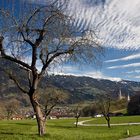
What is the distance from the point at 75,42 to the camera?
126 feet

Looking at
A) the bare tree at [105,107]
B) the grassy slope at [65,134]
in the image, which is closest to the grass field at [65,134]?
the grassy slope at [65,134]

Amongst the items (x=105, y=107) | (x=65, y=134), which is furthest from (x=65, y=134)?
(x=105, y=107)

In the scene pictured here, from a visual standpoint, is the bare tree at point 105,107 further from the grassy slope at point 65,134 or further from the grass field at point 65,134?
the grassy slope at point 65,134

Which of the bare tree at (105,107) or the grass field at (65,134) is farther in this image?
the bare tree at (105,107)

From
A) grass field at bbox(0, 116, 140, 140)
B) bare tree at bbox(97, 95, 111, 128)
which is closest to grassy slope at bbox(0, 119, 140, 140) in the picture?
grass field at bbox(0, 116, 140, 140)

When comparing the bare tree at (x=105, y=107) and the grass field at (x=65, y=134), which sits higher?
the bare tree at (x=105, y=107)

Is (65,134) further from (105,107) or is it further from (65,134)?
(105,107)

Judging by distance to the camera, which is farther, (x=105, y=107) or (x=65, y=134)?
(x=105, y=107)

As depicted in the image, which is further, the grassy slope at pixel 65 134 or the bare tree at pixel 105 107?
the bare tree at pixel 105 107

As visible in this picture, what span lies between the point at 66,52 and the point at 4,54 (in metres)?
6.33

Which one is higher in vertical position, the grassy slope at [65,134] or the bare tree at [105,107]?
the bare tree at [105,107]

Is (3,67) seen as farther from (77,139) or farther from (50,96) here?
(50,96)

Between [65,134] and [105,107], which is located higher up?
[105,107]

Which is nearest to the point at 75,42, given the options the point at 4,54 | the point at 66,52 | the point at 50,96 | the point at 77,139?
the point at 66,52
